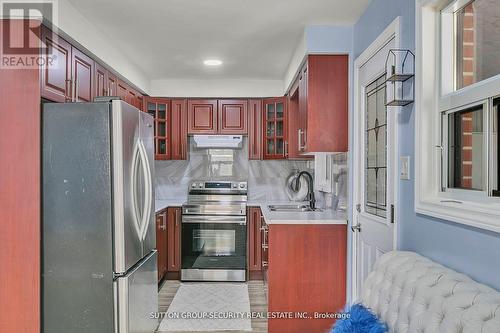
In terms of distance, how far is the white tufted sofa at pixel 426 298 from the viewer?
1.08 meters

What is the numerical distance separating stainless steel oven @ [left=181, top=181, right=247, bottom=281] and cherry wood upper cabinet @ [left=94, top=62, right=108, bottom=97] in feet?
5.54

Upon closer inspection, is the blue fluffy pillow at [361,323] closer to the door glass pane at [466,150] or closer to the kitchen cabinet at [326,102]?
the door glass pane at [466,150]

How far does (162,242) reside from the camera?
4113 mm

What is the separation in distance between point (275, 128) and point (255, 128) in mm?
246

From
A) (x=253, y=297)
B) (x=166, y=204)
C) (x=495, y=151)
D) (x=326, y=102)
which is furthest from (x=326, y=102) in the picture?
(x=166, y=204)

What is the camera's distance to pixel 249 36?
3029mm

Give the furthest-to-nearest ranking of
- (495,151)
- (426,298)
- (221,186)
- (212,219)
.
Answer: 1. (221,186)
2. (212,219)
3. (495,151)
4. (426,298)

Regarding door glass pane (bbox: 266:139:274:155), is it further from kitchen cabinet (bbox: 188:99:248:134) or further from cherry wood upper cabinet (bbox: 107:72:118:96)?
cherry wood upper cabinet (bbox: 107:72:118:96)

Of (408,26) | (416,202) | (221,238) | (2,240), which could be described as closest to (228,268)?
(221,238)

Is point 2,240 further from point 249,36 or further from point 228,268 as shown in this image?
point 228,268

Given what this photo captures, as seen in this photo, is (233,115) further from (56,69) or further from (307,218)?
(56,69)

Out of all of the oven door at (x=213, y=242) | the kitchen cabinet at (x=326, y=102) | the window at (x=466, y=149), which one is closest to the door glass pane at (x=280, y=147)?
the oven door at (x=213, y=242)

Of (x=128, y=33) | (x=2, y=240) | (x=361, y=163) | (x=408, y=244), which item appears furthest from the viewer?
(x=128, y=33)

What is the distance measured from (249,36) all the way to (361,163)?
132cm
